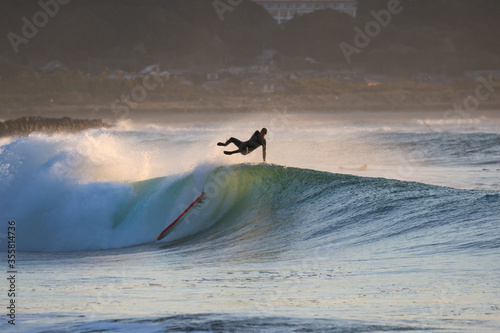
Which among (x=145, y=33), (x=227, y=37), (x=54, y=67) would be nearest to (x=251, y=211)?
(x=54, y=67)

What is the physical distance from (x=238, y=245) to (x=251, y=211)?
2.59 m

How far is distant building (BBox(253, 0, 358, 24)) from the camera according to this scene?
17050 centimetres

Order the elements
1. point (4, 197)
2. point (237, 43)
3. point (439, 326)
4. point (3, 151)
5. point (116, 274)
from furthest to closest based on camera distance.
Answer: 1. point (237, 43)
2. point (3, 151)
3. point (4, 197)
4. point (116, 274)
5. point (439, 326)

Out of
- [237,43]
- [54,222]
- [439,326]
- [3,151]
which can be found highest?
[237,43]

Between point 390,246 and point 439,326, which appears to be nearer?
point 439,326

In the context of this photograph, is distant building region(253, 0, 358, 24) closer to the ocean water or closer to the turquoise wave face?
the ocean water

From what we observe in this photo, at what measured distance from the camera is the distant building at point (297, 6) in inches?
6713

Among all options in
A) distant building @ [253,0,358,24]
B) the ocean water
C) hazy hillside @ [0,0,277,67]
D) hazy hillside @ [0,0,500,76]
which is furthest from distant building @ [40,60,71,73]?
the ocean water

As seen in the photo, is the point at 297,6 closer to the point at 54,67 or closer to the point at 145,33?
the point at 145,33

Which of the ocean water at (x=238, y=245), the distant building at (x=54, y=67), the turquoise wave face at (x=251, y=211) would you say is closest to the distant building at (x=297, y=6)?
the distant building at (x=54, y=67)

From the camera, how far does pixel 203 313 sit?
22.9 feet

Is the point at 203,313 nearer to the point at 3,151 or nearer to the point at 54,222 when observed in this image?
the point at 54,222

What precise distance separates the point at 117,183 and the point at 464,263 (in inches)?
348

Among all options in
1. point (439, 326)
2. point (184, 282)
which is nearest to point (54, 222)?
point (184, 282)
